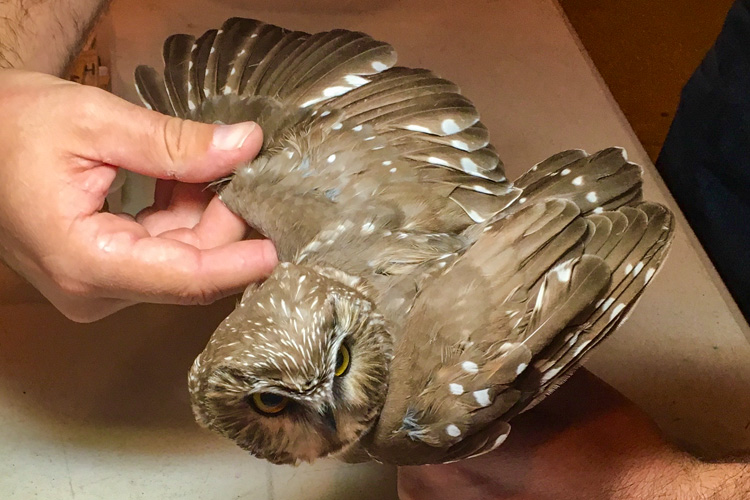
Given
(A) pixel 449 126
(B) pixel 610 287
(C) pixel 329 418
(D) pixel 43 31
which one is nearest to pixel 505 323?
(B) pixel 610 287

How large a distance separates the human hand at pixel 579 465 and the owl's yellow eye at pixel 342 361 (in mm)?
477

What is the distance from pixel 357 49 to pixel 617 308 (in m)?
0.67

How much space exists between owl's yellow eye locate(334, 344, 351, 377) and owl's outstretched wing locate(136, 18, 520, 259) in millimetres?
254

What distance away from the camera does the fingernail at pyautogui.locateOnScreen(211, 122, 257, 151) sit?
→ 3.24 feet

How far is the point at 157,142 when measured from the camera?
0.94m

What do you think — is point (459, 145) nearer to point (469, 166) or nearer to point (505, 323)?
point (469, 166)

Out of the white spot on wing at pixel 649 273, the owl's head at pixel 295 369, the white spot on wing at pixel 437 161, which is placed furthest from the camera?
the white spot on wing at pixel 437 161

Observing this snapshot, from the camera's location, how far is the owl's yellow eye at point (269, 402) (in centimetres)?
78

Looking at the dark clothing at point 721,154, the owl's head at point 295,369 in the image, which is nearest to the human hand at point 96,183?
the owl's head at point 295,369

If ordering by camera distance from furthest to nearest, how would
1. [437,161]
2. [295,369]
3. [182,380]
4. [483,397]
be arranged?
[182,380] < [437,161] < [483,397] < [295,369]

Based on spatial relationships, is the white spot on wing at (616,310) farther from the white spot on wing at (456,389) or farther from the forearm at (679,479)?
the forearm at (679,479)

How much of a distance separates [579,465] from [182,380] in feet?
2.84

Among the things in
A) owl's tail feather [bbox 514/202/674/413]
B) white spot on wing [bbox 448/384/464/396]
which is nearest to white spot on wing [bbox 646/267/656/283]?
owl's tail feather [bbox 514/202/674/413]

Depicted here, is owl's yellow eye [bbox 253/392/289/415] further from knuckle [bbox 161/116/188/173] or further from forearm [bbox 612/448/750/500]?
forearm [bbox 612/448/750/500]
